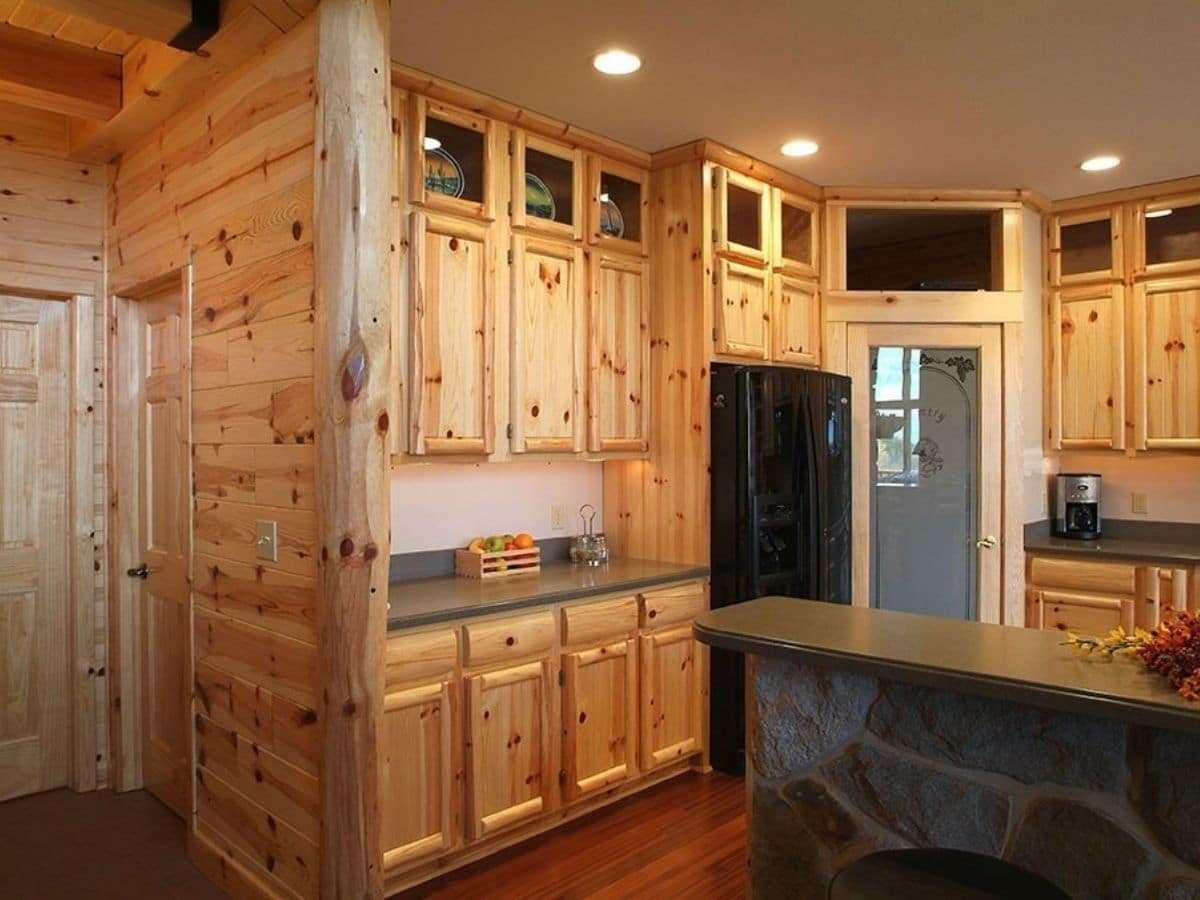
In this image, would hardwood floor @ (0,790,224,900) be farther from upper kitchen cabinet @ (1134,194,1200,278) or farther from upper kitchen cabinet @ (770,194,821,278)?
upper kitchen cabinet @ (1134,194,1200,278)

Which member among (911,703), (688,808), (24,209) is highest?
(24,209)

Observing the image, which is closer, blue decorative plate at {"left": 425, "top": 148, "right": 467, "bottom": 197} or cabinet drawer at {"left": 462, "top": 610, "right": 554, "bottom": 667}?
cabinet drawer at {"left": 462, "top": 610, "right": 554, "bottom": 667}

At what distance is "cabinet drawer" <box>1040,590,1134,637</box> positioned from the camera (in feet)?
13.5

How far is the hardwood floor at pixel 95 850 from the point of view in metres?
2.72

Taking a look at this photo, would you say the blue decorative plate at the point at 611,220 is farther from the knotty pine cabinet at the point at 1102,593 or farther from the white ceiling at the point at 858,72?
the knotty pine cabinet at the point at 1102,593

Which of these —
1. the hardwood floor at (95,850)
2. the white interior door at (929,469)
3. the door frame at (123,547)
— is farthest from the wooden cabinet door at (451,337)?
the white interior door at (929,469)

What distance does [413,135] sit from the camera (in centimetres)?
298

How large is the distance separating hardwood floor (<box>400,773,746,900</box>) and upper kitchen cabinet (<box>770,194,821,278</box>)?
7.79ft

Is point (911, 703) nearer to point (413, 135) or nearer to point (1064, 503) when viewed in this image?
point (413, 135)

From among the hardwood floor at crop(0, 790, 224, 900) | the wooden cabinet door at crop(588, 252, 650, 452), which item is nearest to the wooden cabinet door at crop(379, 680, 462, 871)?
the hardwood floor at crop(0, 790, 224, 900)

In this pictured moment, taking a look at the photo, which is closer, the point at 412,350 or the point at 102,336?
the point at 412,350

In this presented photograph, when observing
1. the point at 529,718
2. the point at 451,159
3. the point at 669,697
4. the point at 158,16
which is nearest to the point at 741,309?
the point at 451,159

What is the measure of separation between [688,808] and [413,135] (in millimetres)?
2613

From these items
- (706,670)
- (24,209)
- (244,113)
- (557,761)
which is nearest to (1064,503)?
(706,670)
